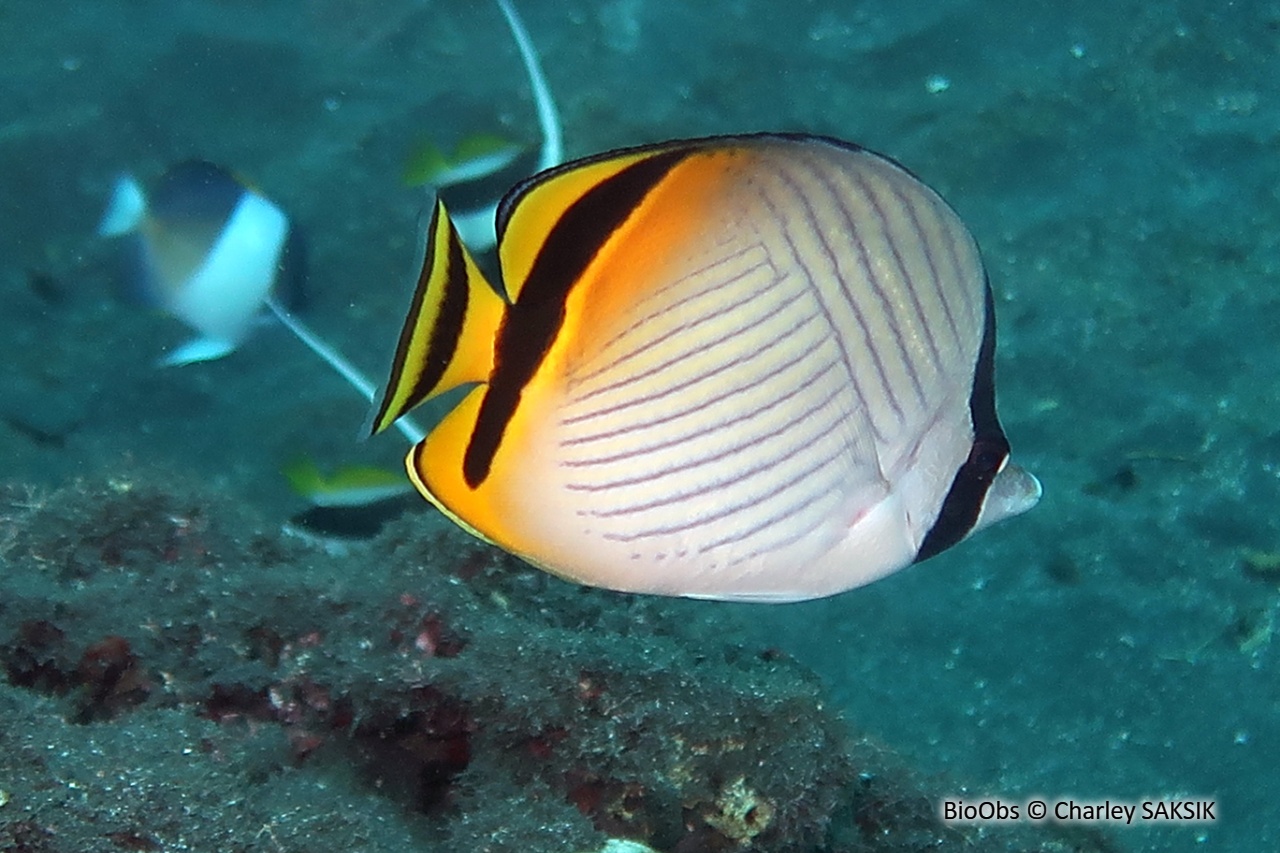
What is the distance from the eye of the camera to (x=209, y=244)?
14.8 feet

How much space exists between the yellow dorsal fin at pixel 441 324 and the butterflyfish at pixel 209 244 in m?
3.58

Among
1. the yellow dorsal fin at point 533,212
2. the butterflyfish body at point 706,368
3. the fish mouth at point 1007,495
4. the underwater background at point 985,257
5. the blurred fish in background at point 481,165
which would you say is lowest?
the underwater background at point 985,257

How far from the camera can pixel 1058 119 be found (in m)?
7.03

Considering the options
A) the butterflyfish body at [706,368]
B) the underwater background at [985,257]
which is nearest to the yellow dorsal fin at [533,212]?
the butterflyfish body at [706,368]

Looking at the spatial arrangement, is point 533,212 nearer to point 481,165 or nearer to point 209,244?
point 481,165

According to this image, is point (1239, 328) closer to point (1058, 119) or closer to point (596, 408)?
point (1058, 119)

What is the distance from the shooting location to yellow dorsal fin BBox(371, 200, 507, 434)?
1.20m

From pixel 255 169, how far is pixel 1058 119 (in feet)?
17.8

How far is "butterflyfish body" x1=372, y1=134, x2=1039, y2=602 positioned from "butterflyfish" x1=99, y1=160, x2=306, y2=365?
11.5 feet

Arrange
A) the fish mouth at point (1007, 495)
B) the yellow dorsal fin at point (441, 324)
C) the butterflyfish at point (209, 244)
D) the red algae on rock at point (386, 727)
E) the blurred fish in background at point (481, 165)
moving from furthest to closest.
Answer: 1. the butterflyfish at point (209, 244)
2. the blurred fish in background at point (481, 165)
3. the red algae on rock at point (386, 727)
4. the fish mouth at point (1007, 495)
5. the yellow dorsal fin at point (441, 324)

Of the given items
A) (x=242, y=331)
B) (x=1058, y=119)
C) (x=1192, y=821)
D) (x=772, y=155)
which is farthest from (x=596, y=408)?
(x=1058, y=119)

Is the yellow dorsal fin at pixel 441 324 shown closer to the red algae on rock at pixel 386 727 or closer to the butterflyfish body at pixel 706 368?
the butterflyfish body at pixel 706 368

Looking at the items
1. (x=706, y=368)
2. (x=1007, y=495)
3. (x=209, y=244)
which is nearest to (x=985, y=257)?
(x=209, y=244)

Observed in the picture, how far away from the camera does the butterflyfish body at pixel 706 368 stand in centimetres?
129
